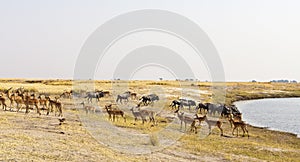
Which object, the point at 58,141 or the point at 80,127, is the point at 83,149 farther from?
the point at 80,127

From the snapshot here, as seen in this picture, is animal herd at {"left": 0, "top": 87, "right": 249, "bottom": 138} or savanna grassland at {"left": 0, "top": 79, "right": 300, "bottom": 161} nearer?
savanna grassland at {"left": 0, "top": 79, "right": 300, "bottom": 161}

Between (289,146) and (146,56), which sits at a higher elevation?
(146,56)

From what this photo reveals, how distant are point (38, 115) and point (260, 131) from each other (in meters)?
19.5

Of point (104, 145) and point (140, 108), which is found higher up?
point (140, 108)

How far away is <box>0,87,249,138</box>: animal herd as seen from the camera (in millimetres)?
32550

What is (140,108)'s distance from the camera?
4447cm

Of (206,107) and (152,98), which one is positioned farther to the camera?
(152,98)

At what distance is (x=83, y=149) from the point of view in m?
19.8

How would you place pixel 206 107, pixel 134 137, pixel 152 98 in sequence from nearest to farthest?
pixel 134 137 < pixel 206 107 < pixel 152 98

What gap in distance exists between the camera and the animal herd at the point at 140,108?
32.5 metres

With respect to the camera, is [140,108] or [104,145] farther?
[140,108]

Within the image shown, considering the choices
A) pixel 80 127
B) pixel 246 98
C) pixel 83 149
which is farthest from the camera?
pixel 246 98

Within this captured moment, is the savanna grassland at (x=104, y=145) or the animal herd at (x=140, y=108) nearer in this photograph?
the savanna grassland at (x=104, y=145)

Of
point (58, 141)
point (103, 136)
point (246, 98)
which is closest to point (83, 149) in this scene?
point (58, 141)
